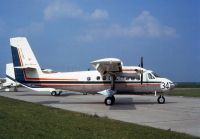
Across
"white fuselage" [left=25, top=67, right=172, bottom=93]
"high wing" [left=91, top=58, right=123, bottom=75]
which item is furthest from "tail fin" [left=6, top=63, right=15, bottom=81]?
"high wing" [left=91, top=58, right=123, bottom=75]

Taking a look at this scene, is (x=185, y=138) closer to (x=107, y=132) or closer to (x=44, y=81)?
(x=107, y=132)

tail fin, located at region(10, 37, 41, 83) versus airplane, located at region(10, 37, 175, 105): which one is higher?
tail fin, located at region(10, 37, 41, 83)

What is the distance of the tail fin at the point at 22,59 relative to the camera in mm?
27734

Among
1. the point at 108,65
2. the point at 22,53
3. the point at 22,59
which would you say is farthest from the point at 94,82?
the point at 22,53

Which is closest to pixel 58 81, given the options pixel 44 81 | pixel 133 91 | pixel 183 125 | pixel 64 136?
pixel 44 81

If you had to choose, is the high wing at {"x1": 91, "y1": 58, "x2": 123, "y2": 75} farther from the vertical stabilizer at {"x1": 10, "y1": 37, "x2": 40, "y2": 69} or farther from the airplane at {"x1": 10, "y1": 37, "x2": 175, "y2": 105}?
the vertical stabilizer at {"x1": 10, "y1": 37, "x2": 40, "y2": 69}

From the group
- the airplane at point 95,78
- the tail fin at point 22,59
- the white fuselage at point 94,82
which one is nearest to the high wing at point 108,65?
the airplane at point 95,78

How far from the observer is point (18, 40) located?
2839 cm

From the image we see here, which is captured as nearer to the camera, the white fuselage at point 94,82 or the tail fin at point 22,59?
the white fuselage at point 94,82

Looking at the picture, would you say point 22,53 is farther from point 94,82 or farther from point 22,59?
point 94,82

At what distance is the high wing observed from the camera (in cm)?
2262

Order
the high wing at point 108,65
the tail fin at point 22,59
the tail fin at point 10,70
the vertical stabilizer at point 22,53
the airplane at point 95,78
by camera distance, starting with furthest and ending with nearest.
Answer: the tail fin at point 10,70 → the vertical stabilizer at point 22,53 → the tail fin at point 22,59 → the airplane at point 95,78 → the high wing at point 108,65

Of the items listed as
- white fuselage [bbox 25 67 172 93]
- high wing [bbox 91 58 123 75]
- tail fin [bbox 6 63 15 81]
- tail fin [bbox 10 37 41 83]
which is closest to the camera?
high wing [bbox 91 58 123 75]

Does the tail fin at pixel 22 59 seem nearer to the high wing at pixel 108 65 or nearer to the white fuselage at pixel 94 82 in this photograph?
the white fuselage at pixel 94 82
